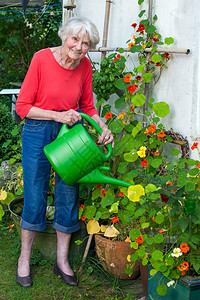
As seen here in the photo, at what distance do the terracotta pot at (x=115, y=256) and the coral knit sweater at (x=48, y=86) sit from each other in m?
0.80

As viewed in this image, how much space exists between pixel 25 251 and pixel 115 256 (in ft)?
1.74

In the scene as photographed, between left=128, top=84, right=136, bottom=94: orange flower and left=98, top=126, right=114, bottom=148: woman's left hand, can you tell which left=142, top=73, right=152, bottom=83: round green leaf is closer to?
left=128, top=84, right=136, bottom=94: orange flower

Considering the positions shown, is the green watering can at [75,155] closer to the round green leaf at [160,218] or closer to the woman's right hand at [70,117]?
the woman's right hand at [70,117]

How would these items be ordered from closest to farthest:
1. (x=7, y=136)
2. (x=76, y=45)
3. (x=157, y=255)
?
(x=157, y=255) < (x=76, y=45) < (x=7, y=136)

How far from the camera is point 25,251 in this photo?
2.41 metres

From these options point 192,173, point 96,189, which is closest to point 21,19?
point 96,189

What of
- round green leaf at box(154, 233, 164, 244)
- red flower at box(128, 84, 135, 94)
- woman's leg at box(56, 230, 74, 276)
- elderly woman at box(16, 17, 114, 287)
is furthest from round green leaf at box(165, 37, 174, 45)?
woman's leg at box(56, 230, 74, 276)

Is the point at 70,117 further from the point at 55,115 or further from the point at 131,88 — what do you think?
the point at 131,88

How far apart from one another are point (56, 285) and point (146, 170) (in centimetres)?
87

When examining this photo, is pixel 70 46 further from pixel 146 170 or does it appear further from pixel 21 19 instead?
pixel 21 19

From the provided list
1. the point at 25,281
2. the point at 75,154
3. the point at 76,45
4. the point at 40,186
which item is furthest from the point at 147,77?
the point at 25,281

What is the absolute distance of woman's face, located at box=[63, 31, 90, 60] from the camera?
81.2 inches

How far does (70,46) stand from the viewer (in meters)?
2.08

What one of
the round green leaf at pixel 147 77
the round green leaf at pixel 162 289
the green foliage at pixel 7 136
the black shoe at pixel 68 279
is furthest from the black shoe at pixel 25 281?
the green foliage at pixel 7 136
